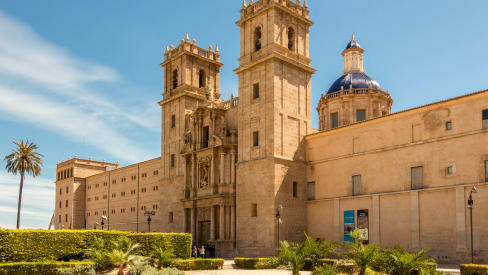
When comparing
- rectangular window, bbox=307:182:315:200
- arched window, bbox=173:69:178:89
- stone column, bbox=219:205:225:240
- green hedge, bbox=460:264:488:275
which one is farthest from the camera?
arched window, bbox=173:69:178:89

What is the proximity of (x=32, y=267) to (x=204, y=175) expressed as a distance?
23.5 metres

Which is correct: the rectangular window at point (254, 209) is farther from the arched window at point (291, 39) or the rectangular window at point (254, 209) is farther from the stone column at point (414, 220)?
the arched window at point (291, 39)

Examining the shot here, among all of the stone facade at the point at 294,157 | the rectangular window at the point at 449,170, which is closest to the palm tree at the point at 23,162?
the stone facade at the point at 294,157

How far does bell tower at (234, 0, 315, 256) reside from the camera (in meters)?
40.5

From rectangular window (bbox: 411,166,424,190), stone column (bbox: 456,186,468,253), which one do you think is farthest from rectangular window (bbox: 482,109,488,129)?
rectangular window (bbox: 411,166,424,190)

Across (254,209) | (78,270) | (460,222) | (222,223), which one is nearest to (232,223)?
(222,223)

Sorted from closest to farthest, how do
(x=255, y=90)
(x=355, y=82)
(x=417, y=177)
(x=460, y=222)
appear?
(x=460, y=222)
(x=417, y=177)
(x=255, y=90)
(x=355, y=82)

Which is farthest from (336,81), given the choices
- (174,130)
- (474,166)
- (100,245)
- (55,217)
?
(55,217)

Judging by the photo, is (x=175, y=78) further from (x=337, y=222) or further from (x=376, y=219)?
(x=376, y=219)

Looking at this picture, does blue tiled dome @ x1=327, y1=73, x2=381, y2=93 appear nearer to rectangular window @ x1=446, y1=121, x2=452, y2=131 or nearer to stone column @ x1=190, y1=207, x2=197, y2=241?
stone column @ x1=190, y1=207, x2=197, y2=241

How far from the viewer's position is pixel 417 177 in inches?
1366

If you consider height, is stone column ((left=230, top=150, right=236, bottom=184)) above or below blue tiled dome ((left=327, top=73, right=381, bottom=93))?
below

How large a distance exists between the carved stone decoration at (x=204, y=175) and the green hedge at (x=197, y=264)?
15.6m

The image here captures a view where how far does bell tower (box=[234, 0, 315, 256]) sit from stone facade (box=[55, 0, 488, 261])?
3.6 inches
